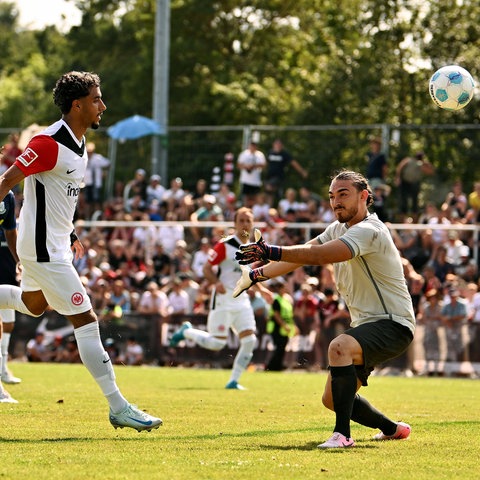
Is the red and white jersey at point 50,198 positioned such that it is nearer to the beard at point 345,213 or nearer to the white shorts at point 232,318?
the beard at point 345,213

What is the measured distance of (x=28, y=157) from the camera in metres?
8.74

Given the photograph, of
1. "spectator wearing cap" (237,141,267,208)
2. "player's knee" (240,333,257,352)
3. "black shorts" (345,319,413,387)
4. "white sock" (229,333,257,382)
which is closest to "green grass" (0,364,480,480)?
"black shorts" (345,319,413,387)

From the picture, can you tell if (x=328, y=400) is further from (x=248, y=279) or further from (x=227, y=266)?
(x=227, y=266)

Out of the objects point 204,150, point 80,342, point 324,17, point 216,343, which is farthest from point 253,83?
point 80,342

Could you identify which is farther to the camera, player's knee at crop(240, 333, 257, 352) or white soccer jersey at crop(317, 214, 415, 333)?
player's knee at crop(240, 333, 257, 352)

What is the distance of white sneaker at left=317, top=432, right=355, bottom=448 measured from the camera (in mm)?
8248

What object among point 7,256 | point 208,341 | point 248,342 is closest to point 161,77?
point 208,341

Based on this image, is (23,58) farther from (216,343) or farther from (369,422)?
(369,422)

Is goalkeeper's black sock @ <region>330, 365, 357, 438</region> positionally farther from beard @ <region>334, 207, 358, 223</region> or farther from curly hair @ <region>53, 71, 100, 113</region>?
curly hair @ <region>53, 71, 100, 113</region>

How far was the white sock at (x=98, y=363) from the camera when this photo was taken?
29.3 feet

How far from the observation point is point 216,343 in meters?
17.1

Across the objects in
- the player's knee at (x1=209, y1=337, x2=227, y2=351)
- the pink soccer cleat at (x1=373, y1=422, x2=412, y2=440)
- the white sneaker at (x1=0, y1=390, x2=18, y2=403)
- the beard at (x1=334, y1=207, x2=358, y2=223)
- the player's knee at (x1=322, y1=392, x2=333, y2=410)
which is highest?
the beard at (x1=334, y1=207, x2=358, y2=223)

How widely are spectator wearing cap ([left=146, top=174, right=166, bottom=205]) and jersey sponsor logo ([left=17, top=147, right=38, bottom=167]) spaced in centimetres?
1967

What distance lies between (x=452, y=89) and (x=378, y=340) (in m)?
4.18
